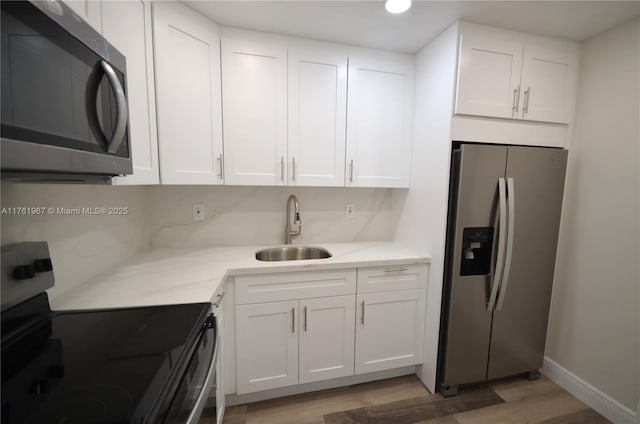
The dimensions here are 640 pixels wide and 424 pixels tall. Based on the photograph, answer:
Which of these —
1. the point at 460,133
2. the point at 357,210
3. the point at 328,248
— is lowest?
the point at 328,248

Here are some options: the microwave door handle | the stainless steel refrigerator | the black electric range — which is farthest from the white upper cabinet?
the black electric range

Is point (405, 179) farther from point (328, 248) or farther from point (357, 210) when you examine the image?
point (328, 248)

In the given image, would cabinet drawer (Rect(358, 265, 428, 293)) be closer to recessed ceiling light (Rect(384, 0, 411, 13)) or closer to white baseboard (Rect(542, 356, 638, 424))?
white baseboard (Rect(542, 356, 638, 424))

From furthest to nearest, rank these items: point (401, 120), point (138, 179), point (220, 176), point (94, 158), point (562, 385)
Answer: point (401, 120)
point (562, 385)
point (220, 176)
point (138, 179)
point (94, 158)

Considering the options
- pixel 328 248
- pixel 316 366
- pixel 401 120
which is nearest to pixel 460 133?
pixel 401 120

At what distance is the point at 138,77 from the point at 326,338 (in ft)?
5.83

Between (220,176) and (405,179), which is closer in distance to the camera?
(220,176)

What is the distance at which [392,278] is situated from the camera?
1.79 m

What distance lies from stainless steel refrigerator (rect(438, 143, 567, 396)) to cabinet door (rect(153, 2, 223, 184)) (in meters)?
1.53

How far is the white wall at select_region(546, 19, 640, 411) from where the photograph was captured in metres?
1.52

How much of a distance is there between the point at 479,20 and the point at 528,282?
169 centimetres

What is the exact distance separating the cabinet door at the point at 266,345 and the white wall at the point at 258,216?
66 cm

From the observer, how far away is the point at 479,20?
1.55 meters

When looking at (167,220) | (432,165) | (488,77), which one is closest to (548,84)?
(488,77)
